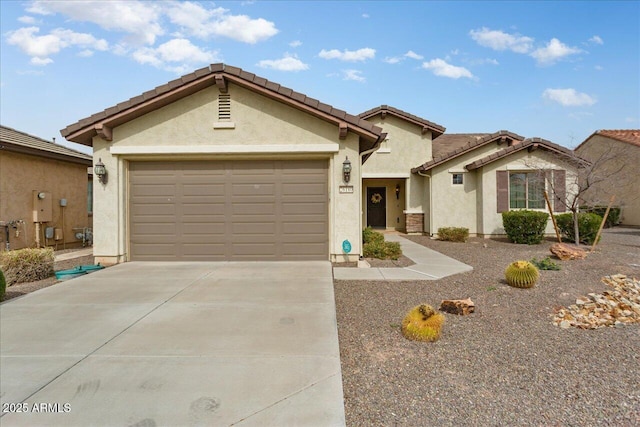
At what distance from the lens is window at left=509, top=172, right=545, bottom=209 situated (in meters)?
14.4

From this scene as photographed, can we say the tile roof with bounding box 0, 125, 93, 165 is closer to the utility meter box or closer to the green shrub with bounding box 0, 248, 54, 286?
the utility meter box

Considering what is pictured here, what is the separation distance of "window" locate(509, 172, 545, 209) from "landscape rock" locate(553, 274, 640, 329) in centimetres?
830

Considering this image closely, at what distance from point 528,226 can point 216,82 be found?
10.9 meters

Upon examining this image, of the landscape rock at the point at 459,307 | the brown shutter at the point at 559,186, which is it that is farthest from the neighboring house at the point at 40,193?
the brown shutter at the point at 559,186

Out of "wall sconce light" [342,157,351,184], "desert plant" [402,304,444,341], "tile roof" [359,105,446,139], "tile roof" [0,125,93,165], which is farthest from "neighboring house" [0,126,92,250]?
"tile roof" [359,105,446,139]

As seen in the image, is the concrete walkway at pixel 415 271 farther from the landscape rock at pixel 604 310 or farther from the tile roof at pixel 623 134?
the tile roof at pixel 623 134

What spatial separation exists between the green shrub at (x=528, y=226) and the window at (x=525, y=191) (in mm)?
1948

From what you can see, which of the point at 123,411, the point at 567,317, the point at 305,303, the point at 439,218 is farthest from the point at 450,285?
the point at 439,218

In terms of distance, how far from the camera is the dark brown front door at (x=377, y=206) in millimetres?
19406

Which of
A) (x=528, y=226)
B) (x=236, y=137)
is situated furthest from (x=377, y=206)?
(x=236, y=137)

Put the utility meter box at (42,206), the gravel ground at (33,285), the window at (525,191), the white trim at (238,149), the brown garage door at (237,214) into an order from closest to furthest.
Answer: the gravel ground at (33,285) < the white trim at (238,149) < the brown garage door at (237,214) < the utility meter box at (42,206) < the window at (525,191)

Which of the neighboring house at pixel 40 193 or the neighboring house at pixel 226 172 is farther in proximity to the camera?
the neighboring house at pixel 40 193

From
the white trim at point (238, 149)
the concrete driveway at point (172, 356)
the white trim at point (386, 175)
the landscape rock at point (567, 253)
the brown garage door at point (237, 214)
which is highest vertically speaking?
the white trim at point (386, 175)

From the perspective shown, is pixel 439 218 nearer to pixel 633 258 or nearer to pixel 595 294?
pixel 633 258
